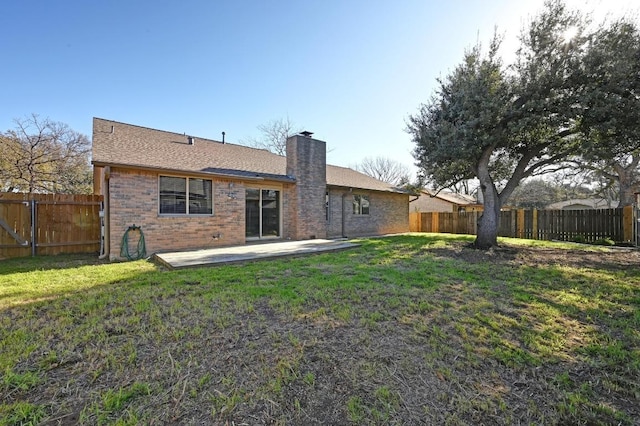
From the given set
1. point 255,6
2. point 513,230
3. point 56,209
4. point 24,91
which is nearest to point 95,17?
point 255,6

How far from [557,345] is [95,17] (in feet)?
39.6

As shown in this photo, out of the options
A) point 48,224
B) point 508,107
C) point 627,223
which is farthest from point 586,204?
point 48,224

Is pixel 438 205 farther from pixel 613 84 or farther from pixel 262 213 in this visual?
pixel 262 213

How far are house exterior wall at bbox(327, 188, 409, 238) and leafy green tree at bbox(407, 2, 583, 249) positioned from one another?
14.9ft

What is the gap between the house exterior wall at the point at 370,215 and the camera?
45.2ft

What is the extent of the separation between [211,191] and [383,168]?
3719cm

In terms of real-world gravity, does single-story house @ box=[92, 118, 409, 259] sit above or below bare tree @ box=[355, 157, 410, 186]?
below

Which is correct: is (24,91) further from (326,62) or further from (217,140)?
(326,62)

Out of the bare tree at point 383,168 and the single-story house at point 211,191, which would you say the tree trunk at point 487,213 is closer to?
the single-story house at point 211,191

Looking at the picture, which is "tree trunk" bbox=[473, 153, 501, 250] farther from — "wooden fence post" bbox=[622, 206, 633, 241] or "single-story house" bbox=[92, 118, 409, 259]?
"wooden fence post" bbox=[622, 206, 633, 241]

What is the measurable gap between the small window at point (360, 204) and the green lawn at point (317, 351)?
952 centimetres

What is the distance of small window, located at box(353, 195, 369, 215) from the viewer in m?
14.8

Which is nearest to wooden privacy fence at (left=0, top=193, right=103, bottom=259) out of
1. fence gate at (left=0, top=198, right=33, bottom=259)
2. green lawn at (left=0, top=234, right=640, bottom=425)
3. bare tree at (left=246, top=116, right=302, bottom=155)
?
fence gate at (left=0, top=198, right=33, bottom=259)

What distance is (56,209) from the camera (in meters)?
8.77
